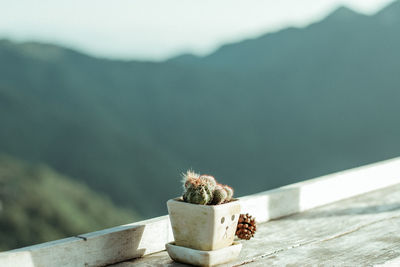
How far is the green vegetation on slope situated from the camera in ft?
98.2

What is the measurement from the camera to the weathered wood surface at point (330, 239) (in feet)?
9.68

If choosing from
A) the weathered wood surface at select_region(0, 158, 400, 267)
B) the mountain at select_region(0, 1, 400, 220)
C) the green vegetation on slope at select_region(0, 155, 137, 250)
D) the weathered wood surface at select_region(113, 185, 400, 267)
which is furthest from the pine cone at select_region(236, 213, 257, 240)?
the mountain at select_region(0, 1, 400, 220)

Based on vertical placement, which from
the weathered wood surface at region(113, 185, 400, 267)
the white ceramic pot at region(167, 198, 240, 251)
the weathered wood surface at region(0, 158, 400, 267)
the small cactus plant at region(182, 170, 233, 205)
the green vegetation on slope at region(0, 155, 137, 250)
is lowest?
the green vegetation on slope at region(0, 155, 137, 250)

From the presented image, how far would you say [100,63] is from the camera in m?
54.7

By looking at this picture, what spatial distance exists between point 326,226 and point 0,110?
3811 centimetres

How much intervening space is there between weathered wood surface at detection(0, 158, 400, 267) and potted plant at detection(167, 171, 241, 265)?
0.89 ft

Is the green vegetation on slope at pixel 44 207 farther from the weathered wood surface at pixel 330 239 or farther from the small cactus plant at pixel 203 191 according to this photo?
the small cactus plant at pixel 203 191

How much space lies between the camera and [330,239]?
340 centimetres

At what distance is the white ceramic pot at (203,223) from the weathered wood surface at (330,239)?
0.16 m

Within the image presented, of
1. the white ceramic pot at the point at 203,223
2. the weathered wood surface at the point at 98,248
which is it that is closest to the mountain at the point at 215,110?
the weathered wood surface at the point at 98,248

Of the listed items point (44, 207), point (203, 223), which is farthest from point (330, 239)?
point (44, 207)

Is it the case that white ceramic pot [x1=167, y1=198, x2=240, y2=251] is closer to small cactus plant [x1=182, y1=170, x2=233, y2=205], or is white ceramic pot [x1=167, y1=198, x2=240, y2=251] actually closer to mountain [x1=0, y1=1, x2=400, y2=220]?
small cactus plant [x1=182, y1=170, x2=233, y2=205]

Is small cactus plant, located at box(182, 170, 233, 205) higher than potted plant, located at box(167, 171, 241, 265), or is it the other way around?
small cactus plant, located at box(182, 170, 233, 205)

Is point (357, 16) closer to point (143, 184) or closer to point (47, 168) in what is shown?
point (143, 184)
